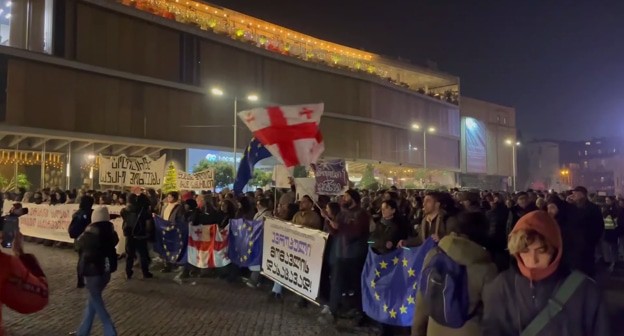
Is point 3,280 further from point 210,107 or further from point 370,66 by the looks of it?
point 370,66

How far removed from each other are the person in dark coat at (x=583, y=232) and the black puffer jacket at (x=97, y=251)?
19.5 ft

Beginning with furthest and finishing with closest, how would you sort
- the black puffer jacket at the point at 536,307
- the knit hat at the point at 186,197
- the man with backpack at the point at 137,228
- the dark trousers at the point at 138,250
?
the knit hat at the point at 186,197
the dark trousers at the point at 138,250
the man with backpack at the point at 137,228
the black puffer jacket at the point at 536,307

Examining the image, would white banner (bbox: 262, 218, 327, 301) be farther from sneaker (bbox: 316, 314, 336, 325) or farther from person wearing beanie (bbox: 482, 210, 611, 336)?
person wearing beanie (bbox: 482, 210, 611, 336)

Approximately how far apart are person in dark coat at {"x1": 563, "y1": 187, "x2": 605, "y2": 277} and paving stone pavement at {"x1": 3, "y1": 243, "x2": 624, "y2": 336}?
1054mm

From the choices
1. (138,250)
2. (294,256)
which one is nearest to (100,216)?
(294,256)

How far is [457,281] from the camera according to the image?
3.54m

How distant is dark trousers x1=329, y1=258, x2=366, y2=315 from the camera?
7988 mm

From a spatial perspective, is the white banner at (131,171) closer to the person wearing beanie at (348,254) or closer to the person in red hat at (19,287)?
the person wearing beanie at (348,254)

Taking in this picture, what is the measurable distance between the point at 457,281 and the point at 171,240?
995 centimetres

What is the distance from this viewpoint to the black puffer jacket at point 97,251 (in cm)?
672

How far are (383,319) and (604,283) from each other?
23.0 ft

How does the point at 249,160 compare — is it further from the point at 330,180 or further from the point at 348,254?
the point at 348,254

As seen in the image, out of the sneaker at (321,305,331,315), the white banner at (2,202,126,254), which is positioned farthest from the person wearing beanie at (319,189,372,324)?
the white banner at (2,202,126,254)

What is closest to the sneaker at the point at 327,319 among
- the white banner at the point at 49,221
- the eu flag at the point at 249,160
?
the eu flag at the point at 249,160
